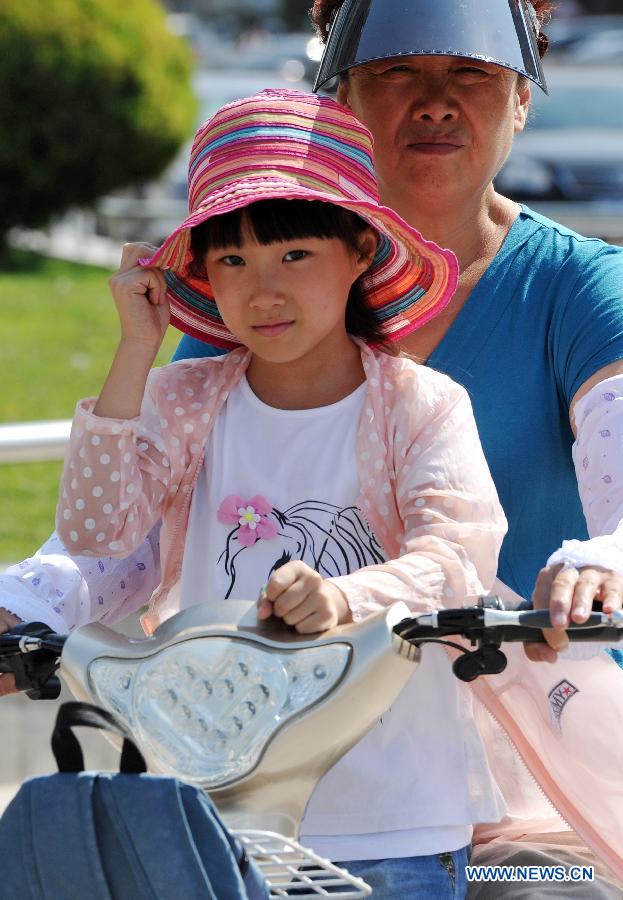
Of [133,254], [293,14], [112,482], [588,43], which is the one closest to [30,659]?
[112,482]

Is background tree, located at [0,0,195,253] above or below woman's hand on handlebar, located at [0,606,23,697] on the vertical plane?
above

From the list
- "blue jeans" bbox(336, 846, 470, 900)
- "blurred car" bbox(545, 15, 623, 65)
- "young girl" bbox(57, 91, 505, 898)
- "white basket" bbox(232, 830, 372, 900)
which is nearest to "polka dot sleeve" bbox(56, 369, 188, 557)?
"young girl" bbox(57, 91, 505, 898)

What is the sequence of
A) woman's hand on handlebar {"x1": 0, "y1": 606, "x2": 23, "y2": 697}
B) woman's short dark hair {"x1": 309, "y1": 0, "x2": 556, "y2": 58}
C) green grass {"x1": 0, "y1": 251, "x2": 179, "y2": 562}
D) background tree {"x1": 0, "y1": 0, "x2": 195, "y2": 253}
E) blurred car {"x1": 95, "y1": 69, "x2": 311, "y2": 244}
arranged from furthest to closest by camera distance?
blurred car {"x1": 95, "y1": 69, "x2": 311, "y2": 244} < background tree {"x1": 0, "y1": 0, "x2": 195, "y2": 253} < green grass {"x1": 0, "y1": 251, "x2": 179, "y2": 562} < woman's short dark hair {"x1": 309, "y1": 0, "x2": 556, "y2": 58} < woman's hand on handlebar {"x1": 0, "y1": 606, "x2": 23, "y2": 697}

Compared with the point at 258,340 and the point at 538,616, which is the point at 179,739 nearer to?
the point at 538,616

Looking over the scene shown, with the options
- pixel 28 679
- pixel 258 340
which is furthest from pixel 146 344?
pixel 28 679

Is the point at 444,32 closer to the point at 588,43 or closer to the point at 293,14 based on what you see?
the point at 588,43

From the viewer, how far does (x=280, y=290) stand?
7.25 ft

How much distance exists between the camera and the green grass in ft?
25.1

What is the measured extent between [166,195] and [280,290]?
43.1 feet

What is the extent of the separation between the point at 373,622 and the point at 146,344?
675mm

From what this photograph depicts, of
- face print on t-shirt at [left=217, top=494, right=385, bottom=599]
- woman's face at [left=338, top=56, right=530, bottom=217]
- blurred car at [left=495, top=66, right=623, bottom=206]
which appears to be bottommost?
face print on t-shirt at [left=217, top=494, right=385, bottom=599]

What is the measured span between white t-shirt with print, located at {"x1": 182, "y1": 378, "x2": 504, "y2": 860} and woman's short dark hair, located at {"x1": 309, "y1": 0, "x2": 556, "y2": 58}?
96 cm

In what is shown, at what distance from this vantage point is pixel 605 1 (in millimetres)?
29922

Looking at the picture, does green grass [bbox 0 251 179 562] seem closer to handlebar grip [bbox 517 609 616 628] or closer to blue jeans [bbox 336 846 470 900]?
blue jeans [bbox 336 846 470 900]
